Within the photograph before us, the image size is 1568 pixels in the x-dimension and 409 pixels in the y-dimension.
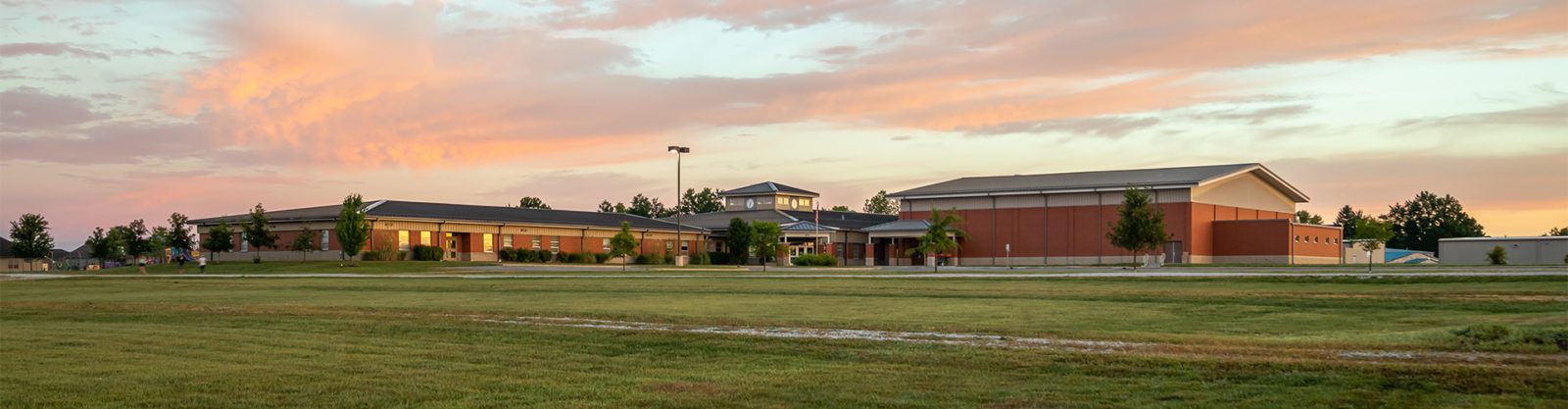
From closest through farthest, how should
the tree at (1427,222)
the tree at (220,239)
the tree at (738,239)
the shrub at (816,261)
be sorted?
the tree at (220,239), the shrub at (816,261), the tree at (738,239), the tree at (1427,222)

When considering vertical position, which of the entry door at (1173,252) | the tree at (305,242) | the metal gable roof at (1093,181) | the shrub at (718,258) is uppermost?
the metal gable roof at (1093,181)

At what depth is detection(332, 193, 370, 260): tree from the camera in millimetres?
67688

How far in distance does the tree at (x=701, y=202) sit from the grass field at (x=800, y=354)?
141m

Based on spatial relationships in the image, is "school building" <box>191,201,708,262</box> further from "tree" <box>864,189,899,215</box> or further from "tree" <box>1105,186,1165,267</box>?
"tree" <box>864,189,899,215</box>

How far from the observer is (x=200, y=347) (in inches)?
647

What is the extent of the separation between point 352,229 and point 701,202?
103498mm

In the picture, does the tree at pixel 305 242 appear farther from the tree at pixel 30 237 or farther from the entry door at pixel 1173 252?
the entry door at pixel 1173 252

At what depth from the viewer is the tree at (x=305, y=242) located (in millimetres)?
73125

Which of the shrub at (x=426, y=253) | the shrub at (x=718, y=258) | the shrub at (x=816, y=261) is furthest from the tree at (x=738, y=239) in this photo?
the shrub at (x=426, y=253)

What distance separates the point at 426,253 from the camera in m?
75.4

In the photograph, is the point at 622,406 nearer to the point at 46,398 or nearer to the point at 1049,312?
the point at 46,398

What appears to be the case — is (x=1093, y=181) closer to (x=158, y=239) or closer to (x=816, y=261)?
(x=816, y=261)

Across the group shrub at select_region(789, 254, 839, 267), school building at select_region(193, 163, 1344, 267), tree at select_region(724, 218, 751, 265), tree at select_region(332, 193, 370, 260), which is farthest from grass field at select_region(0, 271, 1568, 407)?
tree at select_region(724, 218, 751, 265)

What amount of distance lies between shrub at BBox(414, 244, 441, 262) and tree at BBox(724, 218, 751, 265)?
1020 inches
